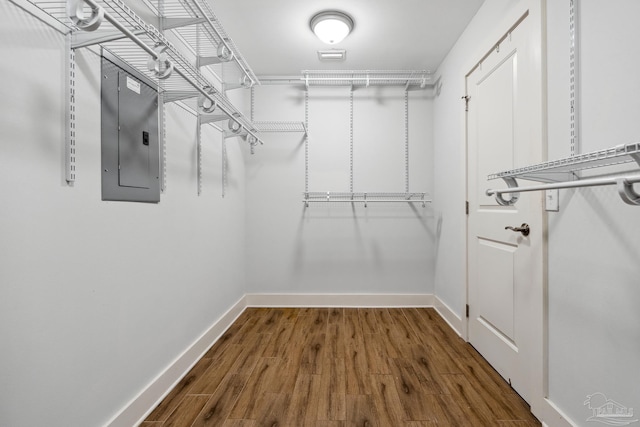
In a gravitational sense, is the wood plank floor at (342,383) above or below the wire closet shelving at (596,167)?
below

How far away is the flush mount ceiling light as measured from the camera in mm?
1965

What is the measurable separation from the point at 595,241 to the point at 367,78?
7.24 feet

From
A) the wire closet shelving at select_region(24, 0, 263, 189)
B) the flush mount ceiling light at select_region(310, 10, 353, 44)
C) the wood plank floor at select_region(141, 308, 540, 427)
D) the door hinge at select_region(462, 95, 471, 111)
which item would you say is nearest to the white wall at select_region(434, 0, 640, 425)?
the wood plank floor at select_region(141, 308, 540, 427)

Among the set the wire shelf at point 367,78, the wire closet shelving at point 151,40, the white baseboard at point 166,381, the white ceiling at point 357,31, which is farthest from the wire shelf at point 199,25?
the white baseboard at point 166,381

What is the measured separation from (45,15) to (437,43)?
8.31 feet

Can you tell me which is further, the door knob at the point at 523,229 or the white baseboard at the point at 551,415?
the door knob at the point at 523,229

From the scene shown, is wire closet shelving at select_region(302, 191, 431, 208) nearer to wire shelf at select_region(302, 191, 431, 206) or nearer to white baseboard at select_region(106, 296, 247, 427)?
wire shelf at select_region(302, 191, 431, 206)

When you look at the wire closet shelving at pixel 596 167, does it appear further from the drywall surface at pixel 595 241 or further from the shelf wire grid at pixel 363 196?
the shelf wire grid at pixel 363 196

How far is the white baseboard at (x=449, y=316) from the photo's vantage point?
2246 mm

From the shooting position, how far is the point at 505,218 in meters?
1.66

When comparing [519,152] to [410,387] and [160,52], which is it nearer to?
[410,387]

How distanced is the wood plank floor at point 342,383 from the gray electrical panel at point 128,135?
44.8 inches
